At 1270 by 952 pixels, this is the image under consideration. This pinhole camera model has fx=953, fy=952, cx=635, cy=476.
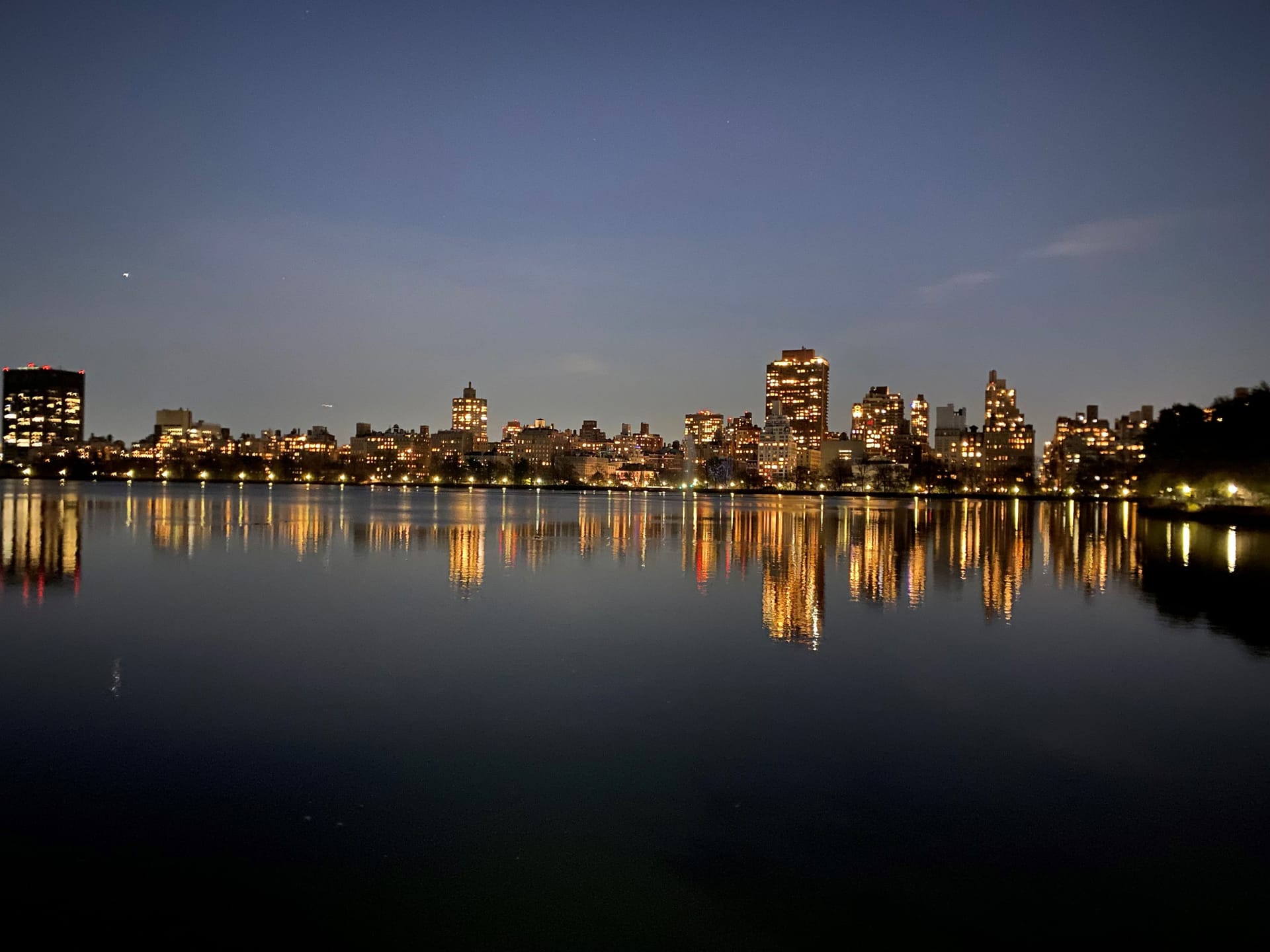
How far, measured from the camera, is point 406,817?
700cm

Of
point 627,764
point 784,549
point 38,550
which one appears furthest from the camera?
point 784,549

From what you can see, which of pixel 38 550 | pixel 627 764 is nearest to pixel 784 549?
pixel 38 550

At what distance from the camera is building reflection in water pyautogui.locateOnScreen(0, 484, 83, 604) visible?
765 inches

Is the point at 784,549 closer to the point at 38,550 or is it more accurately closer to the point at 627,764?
the point at 38,550

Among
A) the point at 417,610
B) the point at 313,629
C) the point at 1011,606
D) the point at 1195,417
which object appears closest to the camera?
the point at 313,629

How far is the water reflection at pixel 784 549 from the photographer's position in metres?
20.2

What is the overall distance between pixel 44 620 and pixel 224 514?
40.4 m

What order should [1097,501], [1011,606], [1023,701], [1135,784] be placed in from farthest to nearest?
[1097,501], [1011,606], [1023,701], [1135,784]

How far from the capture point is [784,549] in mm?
33219

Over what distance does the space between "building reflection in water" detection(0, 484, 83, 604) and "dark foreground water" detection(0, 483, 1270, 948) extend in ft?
1.89

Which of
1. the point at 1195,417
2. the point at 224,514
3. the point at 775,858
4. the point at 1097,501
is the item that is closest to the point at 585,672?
the point at 775,858

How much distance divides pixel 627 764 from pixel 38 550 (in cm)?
2541

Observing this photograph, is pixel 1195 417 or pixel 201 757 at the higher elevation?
pixel 1195 417

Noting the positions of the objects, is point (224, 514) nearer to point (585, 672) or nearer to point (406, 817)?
point (585, 672)
